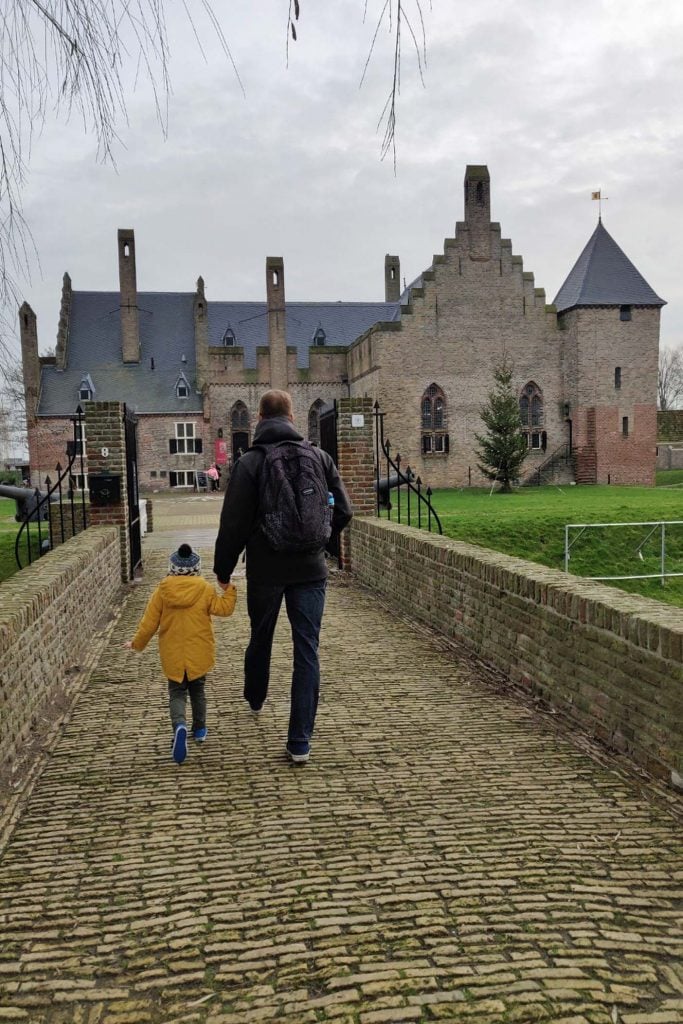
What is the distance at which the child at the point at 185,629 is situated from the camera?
15.3 ft

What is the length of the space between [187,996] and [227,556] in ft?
8.20

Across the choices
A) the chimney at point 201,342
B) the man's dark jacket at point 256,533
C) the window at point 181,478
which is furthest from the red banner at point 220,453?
the man's dark jacket at point 256,533

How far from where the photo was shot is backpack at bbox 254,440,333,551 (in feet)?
14.2

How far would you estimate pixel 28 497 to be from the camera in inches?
575

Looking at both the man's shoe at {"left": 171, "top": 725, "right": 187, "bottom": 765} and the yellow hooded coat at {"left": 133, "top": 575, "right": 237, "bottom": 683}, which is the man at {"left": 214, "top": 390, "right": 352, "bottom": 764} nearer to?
the yellow hooded coat at {"left": 133, "top": 575, "right": 237, "bottom": 683}

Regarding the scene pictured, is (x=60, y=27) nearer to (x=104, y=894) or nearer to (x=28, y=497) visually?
(x=104, y=894)

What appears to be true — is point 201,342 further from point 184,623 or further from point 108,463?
point 184,623

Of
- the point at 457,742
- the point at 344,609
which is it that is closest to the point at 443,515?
the point at 344,609

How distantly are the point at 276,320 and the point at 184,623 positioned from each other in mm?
40906

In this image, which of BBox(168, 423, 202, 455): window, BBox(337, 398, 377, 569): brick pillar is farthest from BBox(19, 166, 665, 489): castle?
BBox(337, 398, 377, 569): brick pillar

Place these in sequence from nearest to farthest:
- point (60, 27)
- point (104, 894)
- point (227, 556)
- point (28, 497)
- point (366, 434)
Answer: point (60, 27), point (104, 894), point (227, 556), point (366, 434), point (28, 497)

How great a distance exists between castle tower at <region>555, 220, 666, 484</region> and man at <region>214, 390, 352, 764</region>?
34852 millimetres

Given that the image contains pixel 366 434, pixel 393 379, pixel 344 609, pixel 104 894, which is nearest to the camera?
pixel 104 894

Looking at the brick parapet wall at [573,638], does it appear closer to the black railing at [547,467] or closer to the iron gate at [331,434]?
the iron gate at [331,434]
